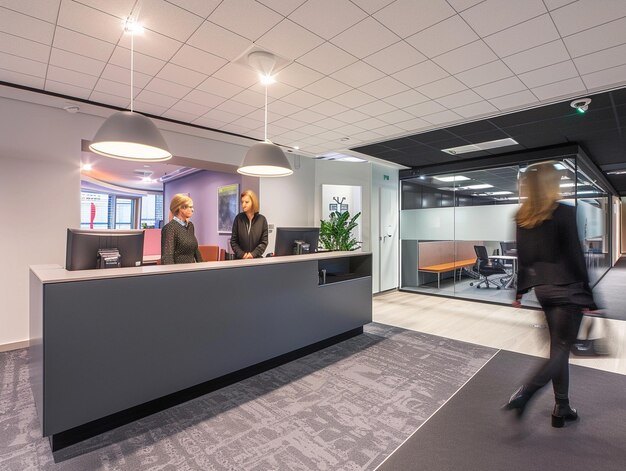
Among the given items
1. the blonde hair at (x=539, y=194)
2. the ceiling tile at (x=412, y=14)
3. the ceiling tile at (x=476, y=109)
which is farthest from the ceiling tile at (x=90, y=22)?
the ceiling tile at (x=476, y=109)

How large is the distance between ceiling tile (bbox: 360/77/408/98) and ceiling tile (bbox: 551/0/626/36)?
1380 mm

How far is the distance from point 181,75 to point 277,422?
325 cm

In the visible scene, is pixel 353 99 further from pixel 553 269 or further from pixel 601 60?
pixel 553 269

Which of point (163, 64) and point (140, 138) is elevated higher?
point (163, 64)

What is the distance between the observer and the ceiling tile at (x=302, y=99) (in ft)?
12.3

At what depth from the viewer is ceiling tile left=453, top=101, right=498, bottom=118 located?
3.92 m

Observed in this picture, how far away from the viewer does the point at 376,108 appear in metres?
4.13

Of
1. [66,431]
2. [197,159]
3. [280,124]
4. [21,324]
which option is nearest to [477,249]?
[280,124]

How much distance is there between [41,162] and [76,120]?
677 mm

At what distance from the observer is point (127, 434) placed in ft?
7.04

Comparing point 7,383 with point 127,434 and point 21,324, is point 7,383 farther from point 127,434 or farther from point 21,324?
point 127,434

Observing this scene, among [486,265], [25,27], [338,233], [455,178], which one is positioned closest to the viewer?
[25,27]

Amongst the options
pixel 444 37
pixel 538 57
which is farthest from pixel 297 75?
pixel 538 57

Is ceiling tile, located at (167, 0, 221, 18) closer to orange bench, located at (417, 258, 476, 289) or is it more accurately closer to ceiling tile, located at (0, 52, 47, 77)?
ceiling tile, located at (0, 52, 47, 77)
